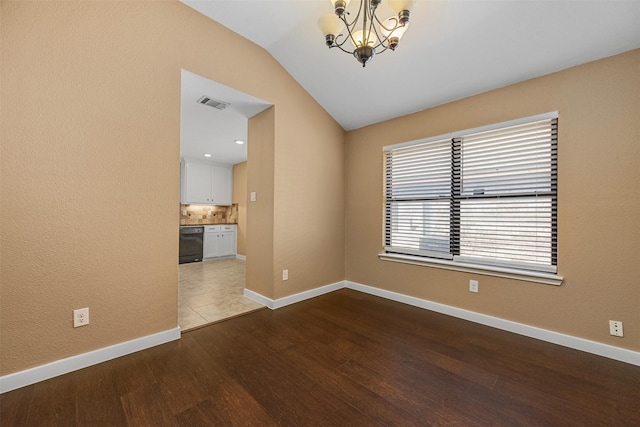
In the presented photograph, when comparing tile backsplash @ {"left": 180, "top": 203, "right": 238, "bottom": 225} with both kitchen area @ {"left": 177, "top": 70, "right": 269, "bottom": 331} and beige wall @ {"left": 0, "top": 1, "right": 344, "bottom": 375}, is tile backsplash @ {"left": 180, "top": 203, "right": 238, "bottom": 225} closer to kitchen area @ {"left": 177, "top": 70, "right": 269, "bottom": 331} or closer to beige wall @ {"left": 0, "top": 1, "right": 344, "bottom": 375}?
kitchen area @ {"left": 177, "top": 70, "right": 269, "bottom": 331}

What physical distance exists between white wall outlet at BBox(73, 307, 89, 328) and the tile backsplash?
4.83 meters

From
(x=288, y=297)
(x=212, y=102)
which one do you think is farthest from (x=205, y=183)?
(x=288, y=297)

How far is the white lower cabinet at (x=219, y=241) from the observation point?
6.22 m

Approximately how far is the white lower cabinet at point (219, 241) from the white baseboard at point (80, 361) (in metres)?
4.16

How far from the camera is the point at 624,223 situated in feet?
6.66

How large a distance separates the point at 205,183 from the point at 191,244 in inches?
60.6

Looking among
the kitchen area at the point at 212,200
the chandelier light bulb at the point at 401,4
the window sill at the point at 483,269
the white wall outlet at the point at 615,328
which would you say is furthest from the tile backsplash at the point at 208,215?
the white wall outlet at the point at 615,328

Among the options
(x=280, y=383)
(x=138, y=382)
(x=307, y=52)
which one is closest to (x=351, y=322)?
(x=280, y=383)

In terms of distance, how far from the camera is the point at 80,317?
6.16ft

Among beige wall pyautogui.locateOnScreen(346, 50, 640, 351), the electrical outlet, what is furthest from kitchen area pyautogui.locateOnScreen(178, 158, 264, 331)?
beige wall pyautogui.locateOnScreen(346, 50, 640, 351)

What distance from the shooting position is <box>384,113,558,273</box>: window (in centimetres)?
240

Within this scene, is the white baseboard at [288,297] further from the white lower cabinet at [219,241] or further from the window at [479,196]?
the white lower cabinet at [219,241]

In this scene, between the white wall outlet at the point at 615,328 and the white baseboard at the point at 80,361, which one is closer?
the white baseboard at the point at 80,361

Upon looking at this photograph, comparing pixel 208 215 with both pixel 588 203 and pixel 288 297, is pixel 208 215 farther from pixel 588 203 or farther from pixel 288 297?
pixel 588 203
